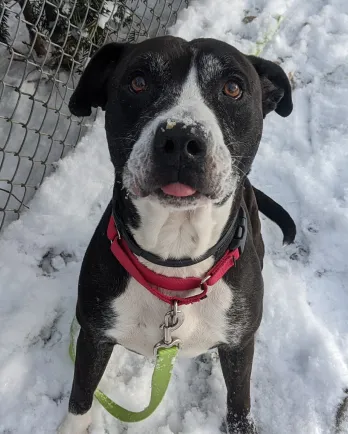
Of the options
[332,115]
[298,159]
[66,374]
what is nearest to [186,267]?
[66,374]

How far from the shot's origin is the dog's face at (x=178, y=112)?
60.4 inches

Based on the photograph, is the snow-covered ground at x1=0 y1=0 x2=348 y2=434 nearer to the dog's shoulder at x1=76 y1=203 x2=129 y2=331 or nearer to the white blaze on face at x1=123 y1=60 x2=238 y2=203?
the dog's shoulder at x1=76 y1=203 x2=129 y2=331

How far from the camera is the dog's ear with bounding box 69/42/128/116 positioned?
202cm

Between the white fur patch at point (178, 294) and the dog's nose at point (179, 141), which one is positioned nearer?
the dog's nose at point (179, 141)

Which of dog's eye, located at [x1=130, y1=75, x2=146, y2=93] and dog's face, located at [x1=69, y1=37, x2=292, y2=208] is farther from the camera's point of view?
dog's eye, located at [x1=130, y1=75, x2=146, y2=93]

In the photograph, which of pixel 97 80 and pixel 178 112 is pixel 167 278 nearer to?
pixel 178 112

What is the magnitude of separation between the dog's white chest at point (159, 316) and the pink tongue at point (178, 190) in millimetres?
522

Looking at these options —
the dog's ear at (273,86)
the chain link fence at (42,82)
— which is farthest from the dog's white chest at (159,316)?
the chain link fence at (42,82)

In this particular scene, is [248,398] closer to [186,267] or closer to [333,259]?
[186,267]

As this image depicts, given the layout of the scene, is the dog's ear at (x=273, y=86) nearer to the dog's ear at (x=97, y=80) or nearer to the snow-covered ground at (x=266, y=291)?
the dog's ear at (x=97, y=80)

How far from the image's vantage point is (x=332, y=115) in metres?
3.74

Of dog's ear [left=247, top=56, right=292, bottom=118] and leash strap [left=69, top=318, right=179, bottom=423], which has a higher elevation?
dog's ear [left=247, top=56, right=292, bottom=118]

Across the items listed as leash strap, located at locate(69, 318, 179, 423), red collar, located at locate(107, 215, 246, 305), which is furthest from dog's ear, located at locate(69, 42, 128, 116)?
leash strap, located at locate(69, 318, 179, 423)

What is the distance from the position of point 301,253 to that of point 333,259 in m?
0.19
